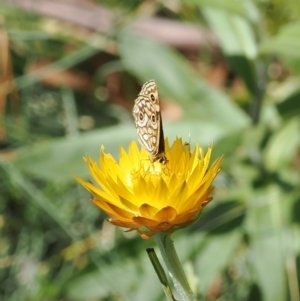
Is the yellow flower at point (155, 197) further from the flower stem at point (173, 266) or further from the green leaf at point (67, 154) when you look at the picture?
the green leaf at point (67, 154)

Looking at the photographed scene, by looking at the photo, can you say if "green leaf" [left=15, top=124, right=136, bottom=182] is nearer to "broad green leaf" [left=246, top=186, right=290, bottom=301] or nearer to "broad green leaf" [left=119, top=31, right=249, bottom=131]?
"broad green leaf" [left=119, top=31, right=249, bottom=131]

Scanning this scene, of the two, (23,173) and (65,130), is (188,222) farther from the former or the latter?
(65,130)

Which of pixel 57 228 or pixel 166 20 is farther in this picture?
pixel 166 20

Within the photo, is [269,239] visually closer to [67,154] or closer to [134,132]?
[134,132]

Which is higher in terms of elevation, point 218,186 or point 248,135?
point 248,135

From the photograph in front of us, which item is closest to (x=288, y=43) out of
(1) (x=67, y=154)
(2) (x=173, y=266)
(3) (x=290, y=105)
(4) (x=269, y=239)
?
(3) (x=290, y=105)

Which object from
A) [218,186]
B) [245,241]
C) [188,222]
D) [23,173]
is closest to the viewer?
[188,222]

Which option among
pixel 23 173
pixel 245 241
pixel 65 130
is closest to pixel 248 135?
pixel 245 241
